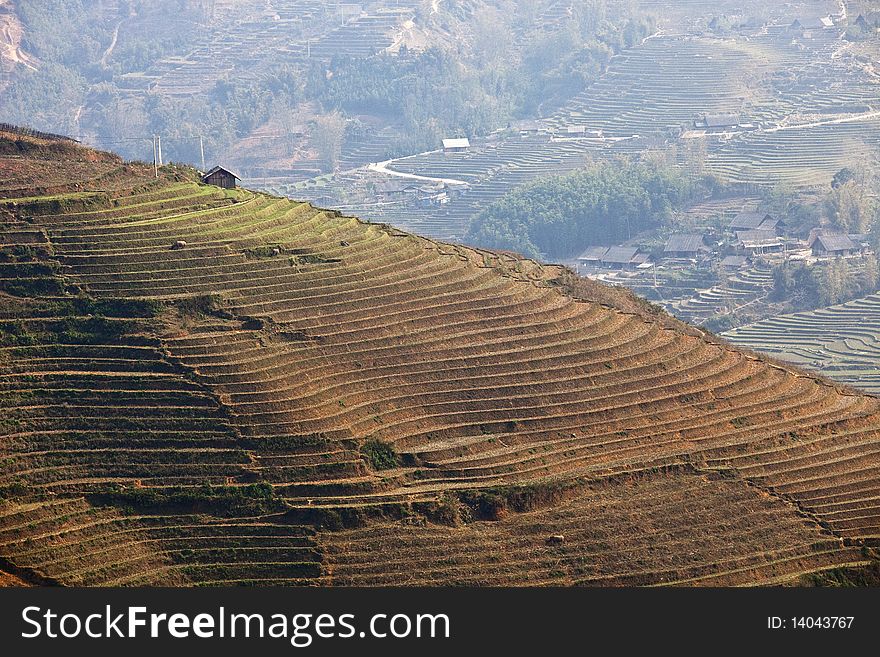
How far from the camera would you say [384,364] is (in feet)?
86.6

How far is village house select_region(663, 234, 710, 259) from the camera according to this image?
214 feet

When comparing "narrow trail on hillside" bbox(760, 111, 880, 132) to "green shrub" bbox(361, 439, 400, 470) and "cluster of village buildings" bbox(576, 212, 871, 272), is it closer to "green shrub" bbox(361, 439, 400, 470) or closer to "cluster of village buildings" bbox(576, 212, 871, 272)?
"cluster of village buildings" bbox(576, 212, 871, 272)

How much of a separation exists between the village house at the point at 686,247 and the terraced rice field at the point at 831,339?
800 cm

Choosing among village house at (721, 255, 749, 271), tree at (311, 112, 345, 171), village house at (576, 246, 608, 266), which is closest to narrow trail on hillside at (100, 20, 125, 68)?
tree at (311, 112, 345, 171)

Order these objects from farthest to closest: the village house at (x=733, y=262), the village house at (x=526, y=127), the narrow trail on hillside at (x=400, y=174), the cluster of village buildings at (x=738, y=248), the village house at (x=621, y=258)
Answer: the village house at (x=526, y=127) < the narrow trail on hillside at (x=400, y=174) < the village house at (x=621, y=258) < the cluster of village buildings at (x=738, y=248) < the village house at (x=733, y=262)

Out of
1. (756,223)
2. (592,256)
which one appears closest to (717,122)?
(756,223)

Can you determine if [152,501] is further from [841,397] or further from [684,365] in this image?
[841,397]

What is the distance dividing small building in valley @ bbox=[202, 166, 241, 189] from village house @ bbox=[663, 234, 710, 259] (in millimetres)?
35351

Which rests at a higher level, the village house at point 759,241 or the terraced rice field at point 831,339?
the village house at point 759,241

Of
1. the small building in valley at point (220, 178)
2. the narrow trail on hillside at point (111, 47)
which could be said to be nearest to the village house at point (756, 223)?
the small building in valley at point (220, 178)

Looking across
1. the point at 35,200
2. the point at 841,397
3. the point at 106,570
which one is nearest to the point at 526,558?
the point at 106,570

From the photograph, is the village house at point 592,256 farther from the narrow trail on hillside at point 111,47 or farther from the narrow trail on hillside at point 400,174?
the narrow trail on hillside at point 111,47

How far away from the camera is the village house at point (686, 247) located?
214 feet

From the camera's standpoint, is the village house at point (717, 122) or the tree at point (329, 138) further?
the tree at point (329, 138)
